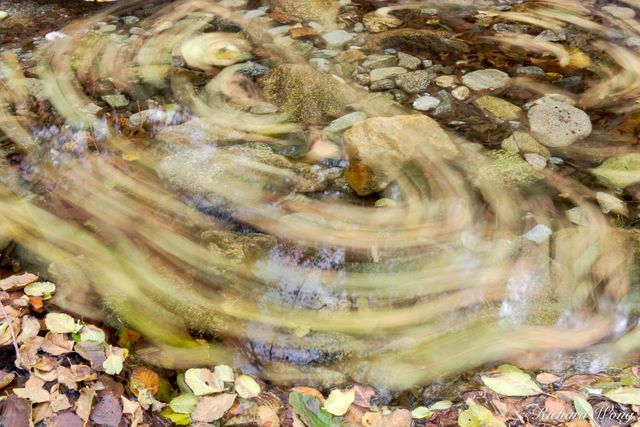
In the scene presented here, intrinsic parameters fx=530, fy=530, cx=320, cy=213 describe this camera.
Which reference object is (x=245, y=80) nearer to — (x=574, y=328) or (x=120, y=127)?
(x=120, y=127)

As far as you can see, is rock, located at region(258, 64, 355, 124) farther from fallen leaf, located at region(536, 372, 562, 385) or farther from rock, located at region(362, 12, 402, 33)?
fallen leaf, located at region(536, 372, 562, 385)

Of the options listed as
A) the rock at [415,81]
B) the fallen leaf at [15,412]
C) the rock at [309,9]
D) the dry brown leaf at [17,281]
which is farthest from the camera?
the rock at [309,9]

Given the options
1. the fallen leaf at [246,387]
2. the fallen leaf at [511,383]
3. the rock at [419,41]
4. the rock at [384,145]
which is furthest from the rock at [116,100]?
the fallen leaf at [511,383]

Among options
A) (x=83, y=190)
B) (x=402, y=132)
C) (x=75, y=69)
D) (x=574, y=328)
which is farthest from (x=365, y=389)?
(x=75, y=69)

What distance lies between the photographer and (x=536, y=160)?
2.39 meters

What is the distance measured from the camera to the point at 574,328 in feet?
5.98

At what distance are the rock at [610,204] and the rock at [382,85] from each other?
1147mm

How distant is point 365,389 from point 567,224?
109 cm

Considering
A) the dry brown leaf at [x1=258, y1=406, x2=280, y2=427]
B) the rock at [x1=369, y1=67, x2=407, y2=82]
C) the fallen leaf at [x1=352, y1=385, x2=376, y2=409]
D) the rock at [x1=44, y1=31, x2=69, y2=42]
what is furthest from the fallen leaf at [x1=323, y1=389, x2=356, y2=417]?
the rock at [x1=44, y1=31, x2=69, y2=42]

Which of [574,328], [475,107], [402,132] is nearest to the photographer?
[574,328]

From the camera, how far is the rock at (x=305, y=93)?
2.66m

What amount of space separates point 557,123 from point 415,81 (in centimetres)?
Result: 75

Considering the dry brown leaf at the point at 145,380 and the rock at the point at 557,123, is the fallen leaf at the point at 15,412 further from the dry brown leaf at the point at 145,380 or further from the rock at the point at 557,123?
the rock at the point at 557,123

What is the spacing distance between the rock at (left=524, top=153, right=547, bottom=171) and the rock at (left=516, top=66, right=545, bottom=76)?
0.70 metres
